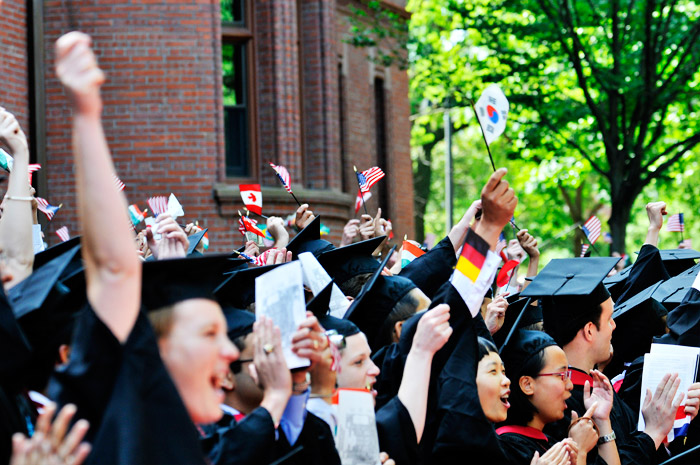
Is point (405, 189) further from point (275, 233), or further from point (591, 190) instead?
point (591, 190)

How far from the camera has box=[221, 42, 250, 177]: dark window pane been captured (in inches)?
550

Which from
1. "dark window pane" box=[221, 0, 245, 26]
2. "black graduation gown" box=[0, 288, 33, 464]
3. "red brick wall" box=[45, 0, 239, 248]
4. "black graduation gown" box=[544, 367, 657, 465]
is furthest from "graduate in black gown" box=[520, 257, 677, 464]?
"dark window pane" box=[221, 0, 245, 26]

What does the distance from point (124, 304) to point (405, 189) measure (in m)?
15.6

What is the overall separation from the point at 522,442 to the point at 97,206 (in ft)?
9.73

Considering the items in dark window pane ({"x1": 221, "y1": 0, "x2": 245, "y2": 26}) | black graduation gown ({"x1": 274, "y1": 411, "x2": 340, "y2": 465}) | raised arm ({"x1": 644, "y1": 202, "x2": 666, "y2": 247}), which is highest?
dark window pane ({"x1": 221, "y1": 0, "x2": 245, "y2": 26})

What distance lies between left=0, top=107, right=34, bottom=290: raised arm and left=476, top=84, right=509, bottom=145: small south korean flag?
2237 millimetres

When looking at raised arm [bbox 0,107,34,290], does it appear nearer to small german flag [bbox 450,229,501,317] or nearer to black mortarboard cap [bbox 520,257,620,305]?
small german flag [bbox 450,229,501,317]

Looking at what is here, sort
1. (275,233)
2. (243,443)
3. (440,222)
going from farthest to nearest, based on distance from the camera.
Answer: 1. (440,222)
2. (275,233)
3. (243,443)

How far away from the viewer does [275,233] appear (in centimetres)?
772

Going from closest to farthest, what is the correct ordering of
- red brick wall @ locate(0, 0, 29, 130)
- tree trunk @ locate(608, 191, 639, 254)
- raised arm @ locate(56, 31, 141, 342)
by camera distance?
raised arm @ locate(56, 31, 141, 342) → red brick wall @ locate(0, 0, 29, 130) → tree trunk @ locate(608, 191, 639, 254)

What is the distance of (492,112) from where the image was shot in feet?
18.0

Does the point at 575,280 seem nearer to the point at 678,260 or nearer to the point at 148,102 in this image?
the point at 678,260

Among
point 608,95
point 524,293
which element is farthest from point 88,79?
point 608,95

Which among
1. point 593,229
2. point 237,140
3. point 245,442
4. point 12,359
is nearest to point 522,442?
point 245,442
